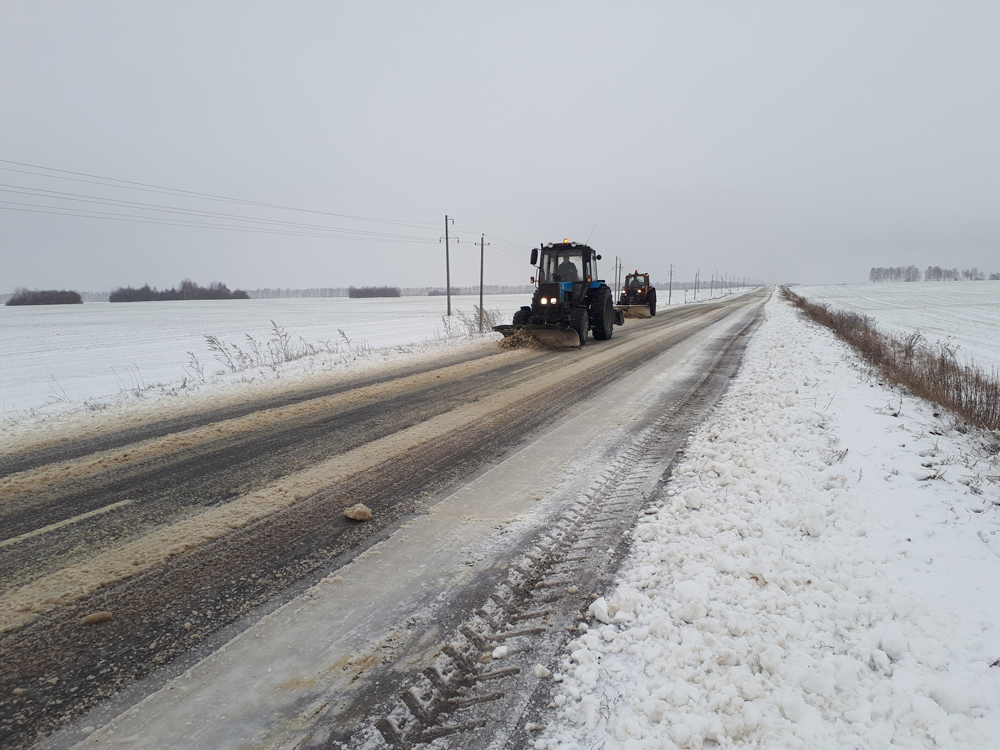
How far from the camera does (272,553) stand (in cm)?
297

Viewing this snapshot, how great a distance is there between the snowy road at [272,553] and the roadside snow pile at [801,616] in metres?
0.33

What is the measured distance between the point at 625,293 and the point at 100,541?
2916 cm

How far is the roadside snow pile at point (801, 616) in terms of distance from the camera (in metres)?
1.74

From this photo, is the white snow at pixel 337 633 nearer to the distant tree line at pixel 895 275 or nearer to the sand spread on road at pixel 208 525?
the sand spread on road at pixel 208 525

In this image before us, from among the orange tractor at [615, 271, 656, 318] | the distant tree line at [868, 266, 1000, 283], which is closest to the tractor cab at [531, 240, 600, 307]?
the orange tractor at [615, 271, 656, 318]

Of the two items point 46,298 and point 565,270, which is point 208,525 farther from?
point 46,298

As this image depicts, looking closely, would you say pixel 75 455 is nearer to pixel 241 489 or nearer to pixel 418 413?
pixel 241 489

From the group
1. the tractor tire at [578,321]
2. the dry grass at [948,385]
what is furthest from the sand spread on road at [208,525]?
the tractor tire at [578,321]

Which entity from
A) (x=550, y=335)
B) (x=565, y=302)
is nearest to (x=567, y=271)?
(x=565, y=302)

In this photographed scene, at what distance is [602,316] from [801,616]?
522 inches

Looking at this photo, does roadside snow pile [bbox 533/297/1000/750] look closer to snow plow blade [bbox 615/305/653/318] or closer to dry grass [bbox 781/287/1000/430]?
dry grass [bbox 781/287/1000/430]

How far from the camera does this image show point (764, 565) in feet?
8.72

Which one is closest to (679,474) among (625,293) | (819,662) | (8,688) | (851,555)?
(851,555)

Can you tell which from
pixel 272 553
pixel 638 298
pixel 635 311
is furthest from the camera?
pixel 638 298
